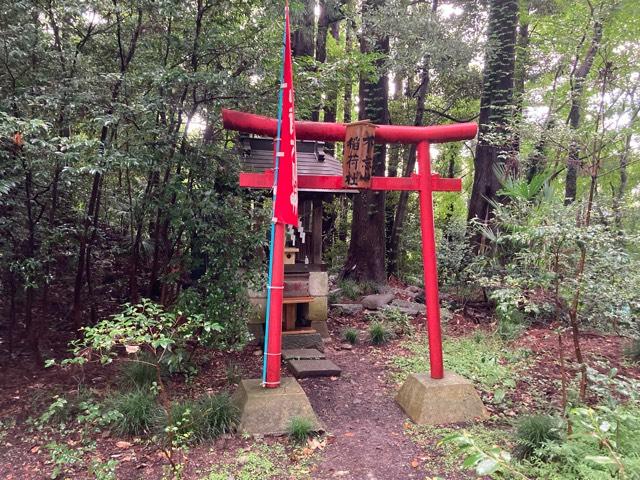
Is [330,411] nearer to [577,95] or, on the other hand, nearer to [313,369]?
[313,369]

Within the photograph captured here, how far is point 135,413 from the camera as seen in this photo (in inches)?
149

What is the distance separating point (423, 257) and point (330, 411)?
1.74m

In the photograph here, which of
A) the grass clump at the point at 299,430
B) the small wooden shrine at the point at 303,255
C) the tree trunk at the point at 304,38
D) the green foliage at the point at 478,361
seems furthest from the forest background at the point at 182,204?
the tree trunk at the point at 304,38

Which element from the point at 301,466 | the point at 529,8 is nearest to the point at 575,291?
the point at 301,466

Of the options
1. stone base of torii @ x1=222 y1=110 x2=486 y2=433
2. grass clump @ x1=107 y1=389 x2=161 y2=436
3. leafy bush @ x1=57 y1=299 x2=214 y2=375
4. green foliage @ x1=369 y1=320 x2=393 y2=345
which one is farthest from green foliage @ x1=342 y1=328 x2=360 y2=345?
grass clump @ x1=107 y1=389 x2=161 y2=436

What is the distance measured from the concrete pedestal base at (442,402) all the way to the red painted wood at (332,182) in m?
1.87

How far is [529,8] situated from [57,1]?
37.7 feet

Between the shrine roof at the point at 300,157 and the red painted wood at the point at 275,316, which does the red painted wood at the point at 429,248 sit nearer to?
the red painted wood at the point at 275,316

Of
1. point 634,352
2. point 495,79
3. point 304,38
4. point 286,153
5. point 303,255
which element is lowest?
point 634,352

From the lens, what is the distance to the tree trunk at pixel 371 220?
946 centimetres

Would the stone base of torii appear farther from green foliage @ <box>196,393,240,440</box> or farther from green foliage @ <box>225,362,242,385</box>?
green foliage @ <box>225,362,242,385</box>

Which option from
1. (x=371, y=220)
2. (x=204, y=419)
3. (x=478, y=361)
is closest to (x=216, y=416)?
(x=204, y=419)

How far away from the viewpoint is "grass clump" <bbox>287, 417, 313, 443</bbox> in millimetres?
3646

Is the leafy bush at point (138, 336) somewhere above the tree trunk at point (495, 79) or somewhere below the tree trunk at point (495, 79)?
below
